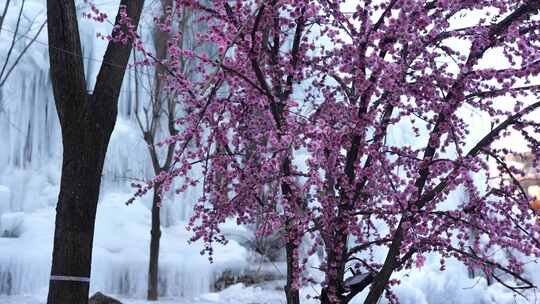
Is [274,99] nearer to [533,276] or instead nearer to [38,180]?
[38,180]

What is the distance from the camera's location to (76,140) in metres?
3.87

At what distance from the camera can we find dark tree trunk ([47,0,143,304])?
12.1 ft

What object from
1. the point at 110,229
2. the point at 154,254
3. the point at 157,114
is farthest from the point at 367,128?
the point at 110,229

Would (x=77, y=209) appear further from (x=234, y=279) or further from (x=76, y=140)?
(x=234, y=279)

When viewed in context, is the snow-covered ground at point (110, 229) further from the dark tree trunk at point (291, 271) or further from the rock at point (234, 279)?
the dark tree trunk at point (291, 271)

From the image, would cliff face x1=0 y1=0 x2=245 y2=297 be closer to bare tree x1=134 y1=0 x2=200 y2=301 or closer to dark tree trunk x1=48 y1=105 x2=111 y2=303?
bare tree x1=134 y1=0 x2=200 y2=301

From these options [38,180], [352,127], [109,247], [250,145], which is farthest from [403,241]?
[38,180]

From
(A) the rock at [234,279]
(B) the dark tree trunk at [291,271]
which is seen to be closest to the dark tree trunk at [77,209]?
(B) the dark tree trunk at [291,271]

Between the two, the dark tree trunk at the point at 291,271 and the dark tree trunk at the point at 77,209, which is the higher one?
the dark tree trunk at the point at 77,209

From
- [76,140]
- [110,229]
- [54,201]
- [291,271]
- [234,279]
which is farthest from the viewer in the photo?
[110,229]

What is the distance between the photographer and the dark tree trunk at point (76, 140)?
3680 mm

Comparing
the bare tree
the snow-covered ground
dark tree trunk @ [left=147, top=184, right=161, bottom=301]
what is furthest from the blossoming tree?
the snow-covered ground

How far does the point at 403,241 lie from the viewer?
3.15 metres

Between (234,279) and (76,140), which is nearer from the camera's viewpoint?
(76,140)
